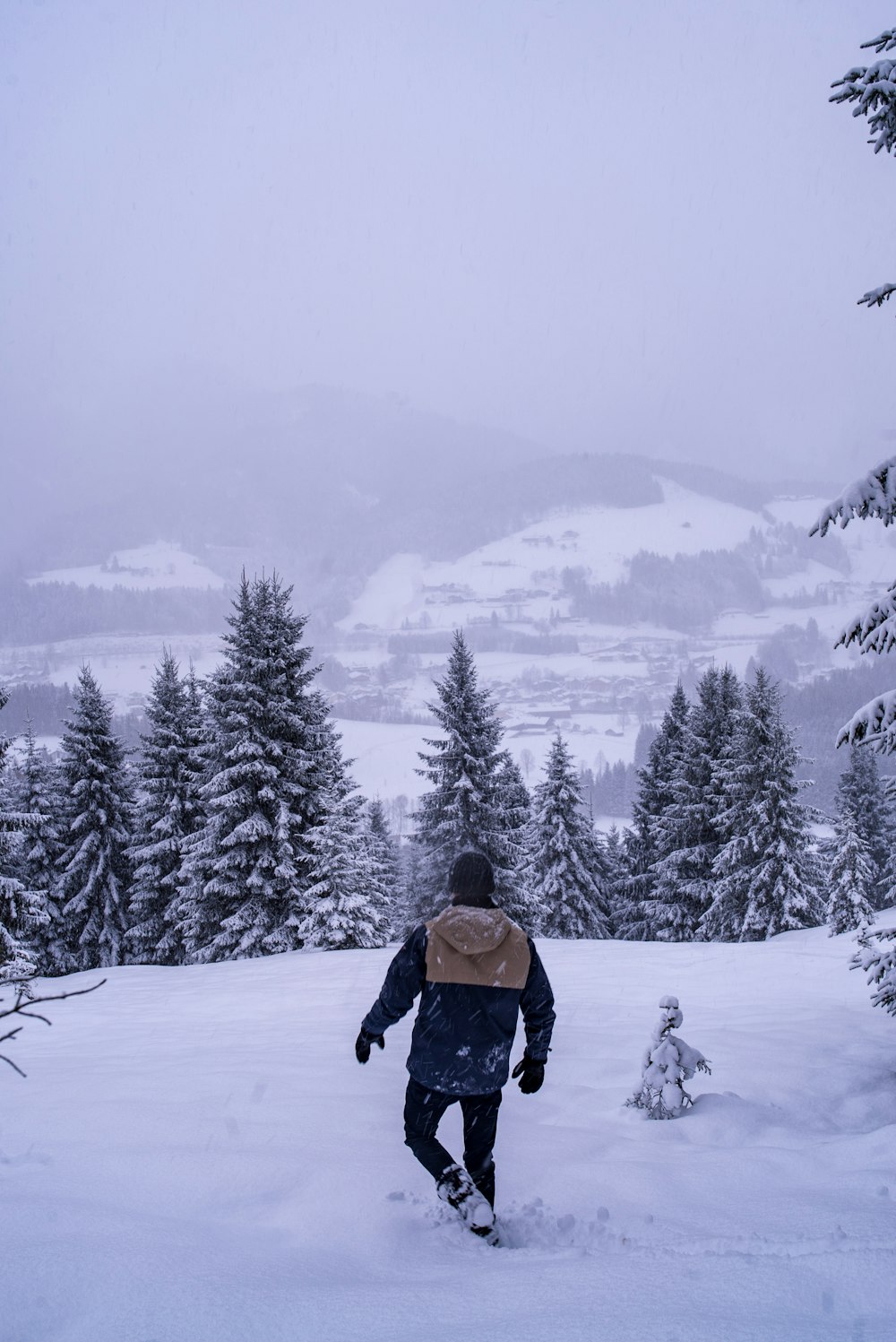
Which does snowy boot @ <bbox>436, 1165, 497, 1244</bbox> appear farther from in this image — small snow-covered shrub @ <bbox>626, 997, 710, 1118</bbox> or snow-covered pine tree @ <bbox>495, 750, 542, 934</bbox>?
snow-covered pine tree @ <bbox>495, 750, 542, 934</bbox>

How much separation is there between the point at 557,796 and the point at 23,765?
65.0 ft

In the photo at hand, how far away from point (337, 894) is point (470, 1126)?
52.6ft

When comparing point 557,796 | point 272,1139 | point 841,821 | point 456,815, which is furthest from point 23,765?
point 841,821

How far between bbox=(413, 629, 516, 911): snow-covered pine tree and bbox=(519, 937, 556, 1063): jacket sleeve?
20745 millimetres

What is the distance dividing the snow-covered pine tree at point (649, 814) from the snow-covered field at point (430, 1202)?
25.4m

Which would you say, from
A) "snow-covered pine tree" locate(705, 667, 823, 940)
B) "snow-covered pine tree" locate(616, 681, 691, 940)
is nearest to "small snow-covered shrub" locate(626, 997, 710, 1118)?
"snow-covered pine tree" locate(705, 667, 823, 940)

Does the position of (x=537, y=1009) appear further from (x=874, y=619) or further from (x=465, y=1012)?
(x=874, y=619)

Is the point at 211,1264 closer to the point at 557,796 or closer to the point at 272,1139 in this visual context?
the point at 272,1139

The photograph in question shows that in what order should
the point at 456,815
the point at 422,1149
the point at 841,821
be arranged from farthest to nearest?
the point at 841,821
the point at 456,815
the point at 422,1149

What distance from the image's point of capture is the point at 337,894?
19.2 m

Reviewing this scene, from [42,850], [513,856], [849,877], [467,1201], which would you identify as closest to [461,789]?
[513,856]

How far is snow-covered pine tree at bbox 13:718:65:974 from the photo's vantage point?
24.6 metres

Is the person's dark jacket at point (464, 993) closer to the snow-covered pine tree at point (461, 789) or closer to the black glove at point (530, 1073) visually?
A: the black glove at point (530, 1073)

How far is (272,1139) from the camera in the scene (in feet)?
15.1
